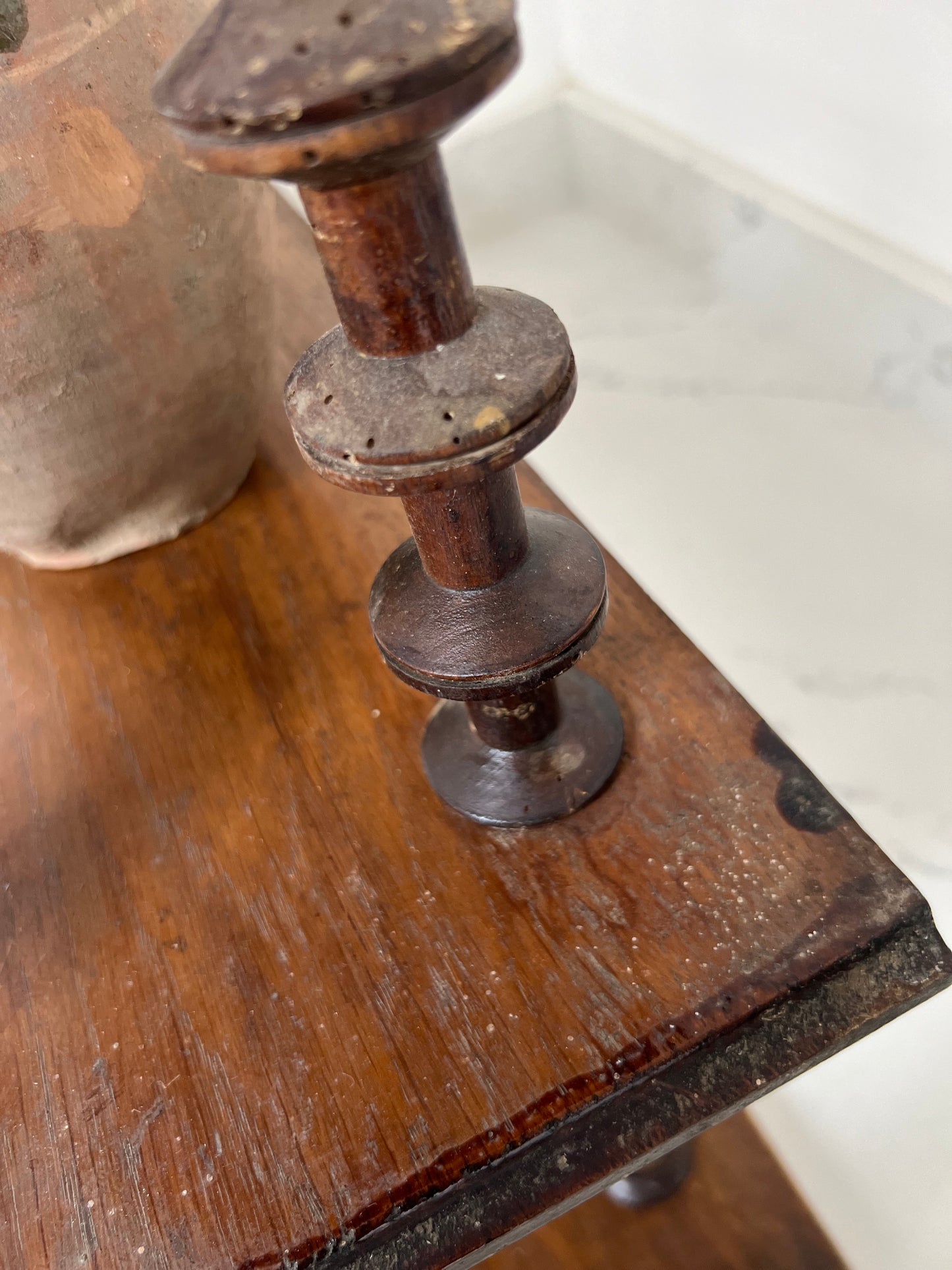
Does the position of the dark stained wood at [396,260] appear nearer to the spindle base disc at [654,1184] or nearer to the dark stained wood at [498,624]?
the dark stained wood at [498,624]

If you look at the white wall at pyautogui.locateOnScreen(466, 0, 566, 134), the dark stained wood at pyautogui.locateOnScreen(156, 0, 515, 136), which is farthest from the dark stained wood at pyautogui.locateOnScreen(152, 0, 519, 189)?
the white wall at pyautogui.locateOnScreen(466, 0, 566, 134)

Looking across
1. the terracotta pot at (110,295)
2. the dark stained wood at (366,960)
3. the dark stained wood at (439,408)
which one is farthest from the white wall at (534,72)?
the dark stained wood at (439,408)

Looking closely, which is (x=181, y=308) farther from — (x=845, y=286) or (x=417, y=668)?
(x=845, y=286)

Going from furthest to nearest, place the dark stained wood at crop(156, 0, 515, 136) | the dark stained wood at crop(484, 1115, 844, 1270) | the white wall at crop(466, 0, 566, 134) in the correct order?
1. the white wall at crop(466, 0, 566, 134)
2. the dark stained wood at crop(484, 1115, 844, 1270)
3. the dark stained wood at crop(156, 0, 515, 136)

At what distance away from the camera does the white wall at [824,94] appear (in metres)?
0.68

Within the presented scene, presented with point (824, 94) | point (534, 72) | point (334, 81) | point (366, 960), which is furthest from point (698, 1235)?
point (534, 72)

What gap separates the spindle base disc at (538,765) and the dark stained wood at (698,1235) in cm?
34

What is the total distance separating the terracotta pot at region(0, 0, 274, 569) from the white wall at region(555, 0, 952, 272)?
46 centimetres

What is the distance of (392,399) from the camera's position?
26 cm

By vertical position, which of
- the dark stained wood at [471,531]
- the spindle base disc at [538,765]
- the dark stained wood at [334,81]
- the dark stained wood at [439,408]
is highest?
the dark stained wood at [334,81]

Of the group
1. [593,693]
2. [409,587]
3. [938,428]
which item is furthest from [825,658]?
[409,587]

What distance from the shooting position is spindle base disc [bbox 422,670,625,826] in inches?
15.5

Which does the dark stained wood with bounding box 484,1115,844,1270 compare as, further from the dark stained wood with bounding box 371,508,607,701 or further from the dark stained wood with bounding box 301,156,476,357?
the dark stained wood with bounding box 301,156,476,357

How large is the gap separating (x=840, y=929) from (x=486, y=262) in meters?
1.06
